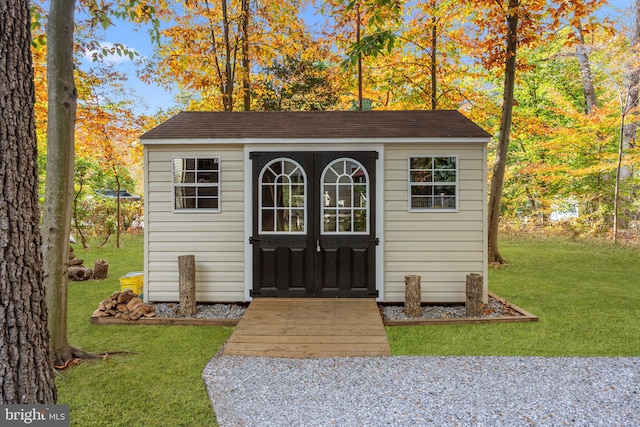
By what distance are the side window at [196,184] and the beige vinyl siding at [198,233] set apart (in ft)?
0.25

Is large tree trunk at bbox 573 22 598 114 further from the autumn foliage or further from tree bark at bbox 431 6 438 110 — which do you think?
tree bark at bbox 431 6 438 110

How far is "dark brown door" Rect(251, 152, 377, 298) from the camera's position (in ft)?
18.4

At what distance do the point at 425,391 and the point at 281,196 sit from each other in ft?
11.2

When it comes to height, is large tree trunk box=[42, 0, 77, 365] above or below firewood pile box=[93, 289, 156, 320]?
above

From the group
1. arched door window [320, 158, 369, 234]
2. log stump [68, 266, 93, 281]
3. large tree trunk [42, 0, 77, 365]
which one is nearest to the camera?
large tree trunk [42, 0, 77, 365]

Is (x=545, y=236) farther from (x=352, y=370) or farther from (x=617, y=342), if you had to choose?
(x=352, y=370)

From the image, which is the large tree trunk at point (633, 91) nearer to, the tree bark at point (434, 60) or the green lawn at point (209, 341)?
the tree bark at point (434, 60)

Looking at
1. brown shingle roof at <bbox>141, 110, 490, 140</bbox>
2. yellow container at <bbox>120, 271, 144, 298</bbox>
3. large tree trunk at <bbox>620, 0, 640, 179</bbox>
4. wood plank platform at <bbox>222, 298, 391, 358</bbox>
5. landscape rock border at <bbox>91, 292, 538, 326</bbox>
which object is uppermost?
large tree trunk at <bbox>620, 0, 640, 179</bbox>

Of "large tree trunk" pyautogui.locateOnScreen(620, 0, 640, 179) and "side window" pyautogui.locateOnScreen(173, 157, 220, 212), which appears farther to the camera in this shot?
"large tree trunk" pyautogui.locateOnScreen(620, 0, 640, 179)

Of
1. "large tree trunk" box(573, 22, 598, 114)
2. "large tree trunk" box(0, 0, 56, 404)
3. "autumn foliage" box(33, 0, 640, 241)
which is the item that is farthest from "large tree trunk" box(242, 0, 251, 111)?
"large tree trunk" box(573, 22, 598, 114)

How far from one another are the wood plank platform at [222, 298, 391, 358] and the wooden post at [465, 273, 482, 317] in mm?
1319

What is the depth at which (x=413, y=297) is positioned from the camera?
5.18m

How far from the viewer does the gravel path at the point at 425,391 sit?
273cm

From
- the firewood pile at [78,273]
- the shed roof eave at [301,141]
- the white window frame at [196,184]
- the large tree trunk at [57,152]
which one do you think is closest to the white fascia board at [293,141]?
the shed roof eave at [301,141]
